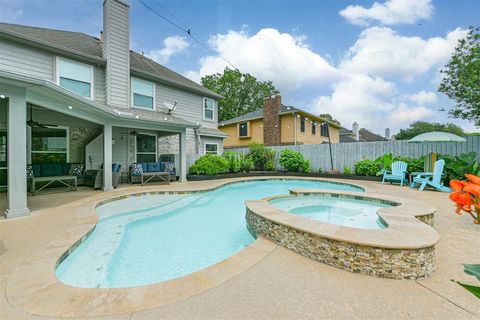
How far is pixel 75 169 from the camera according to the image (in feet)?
28.5

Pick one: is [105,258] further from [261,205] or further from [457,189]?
[457,189]

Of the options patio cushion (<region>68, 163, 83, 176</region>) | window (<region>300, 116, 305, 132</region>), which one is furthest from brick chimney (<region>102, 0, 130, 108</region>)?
window (<region>300, 116, 305, 132</region>)

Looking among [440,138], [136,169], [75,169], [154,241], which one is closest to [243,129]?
[136,169]

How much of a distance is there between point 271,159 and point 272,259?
11.6 m

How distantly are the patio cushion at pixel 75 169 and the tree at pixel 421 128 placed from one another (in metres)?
47.3

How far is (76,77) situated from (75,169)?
11.4 ft

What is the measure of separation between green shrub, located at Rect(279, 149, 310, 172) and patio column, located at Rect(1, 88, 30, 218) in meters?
11.5

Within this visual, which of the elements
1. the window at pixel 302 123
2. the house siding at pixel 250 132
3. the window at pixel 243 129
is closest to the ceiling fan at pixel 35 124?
the house siding at pixel 250 132

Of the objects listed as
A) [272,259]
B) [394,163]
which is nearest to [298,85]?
[394,163]

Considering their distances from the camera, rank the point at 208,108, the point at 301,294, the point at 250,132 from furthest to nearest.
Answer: the point at 250,132
the point at 208,108
the point at 301,294

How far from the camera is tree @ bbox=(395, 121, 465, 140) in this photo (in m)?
40.1

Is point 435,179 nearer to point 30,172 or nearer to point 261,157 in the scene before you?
point 261,157

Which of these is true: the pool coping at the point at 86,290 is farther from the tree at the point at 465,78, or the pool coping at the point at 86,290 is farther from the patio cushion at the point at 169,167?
the tree at the point at 465,78

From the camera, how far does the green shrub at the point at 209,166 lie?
11.3 metres
